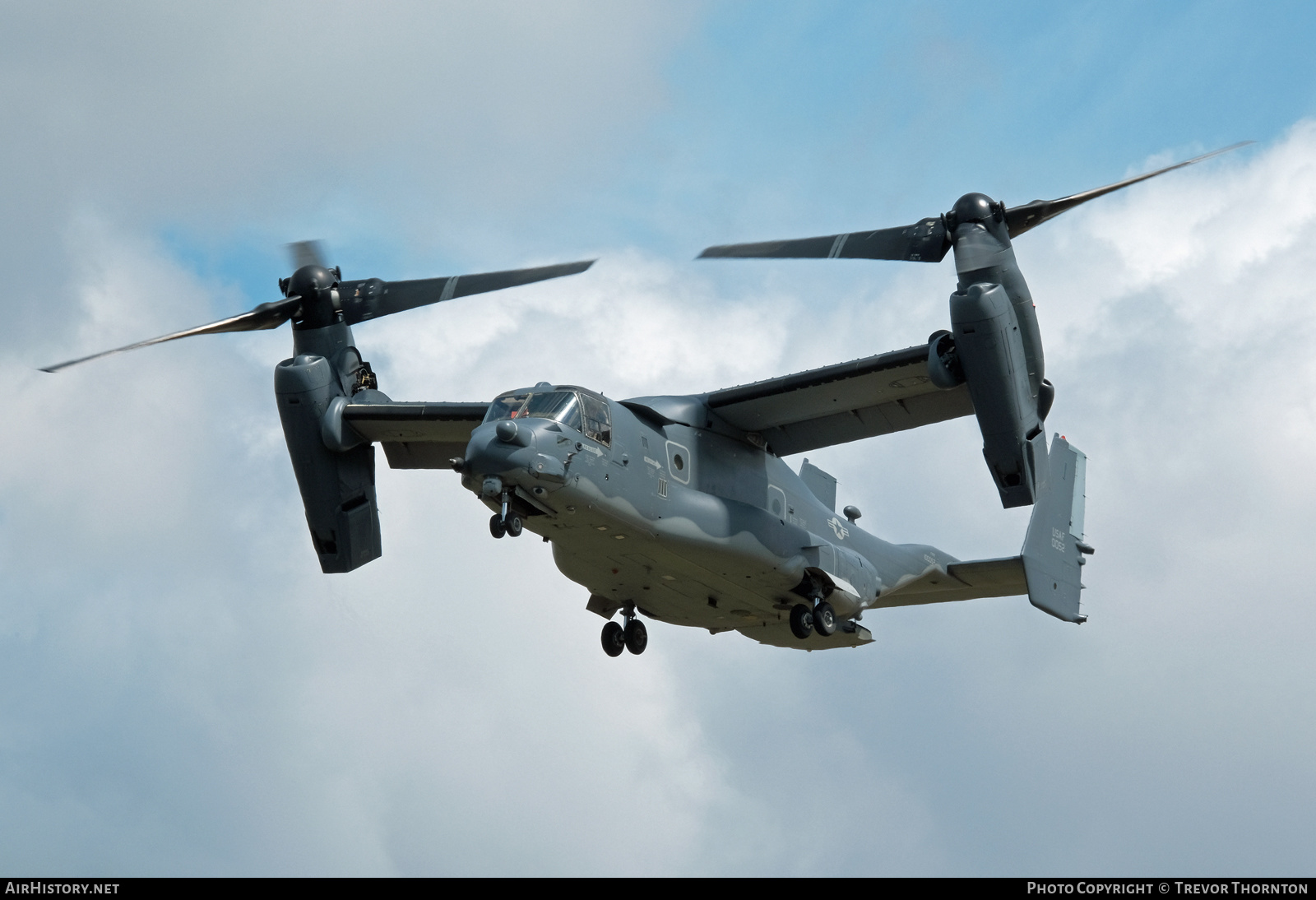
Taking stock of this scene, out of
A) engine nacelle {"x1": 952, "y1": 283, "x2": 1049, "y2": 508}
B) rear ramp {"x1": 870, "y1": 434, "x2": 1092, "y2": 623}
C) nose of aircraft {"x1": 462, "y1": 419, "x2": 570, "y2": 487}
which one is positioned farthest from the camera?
rear ramp {"x1": 870, "y1": 434, "x2": 1092, "y2": 623}

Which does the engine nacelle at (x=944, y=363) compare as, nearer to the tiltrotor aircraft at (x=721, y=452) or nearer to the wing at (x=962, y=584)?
the tiltrotor aircraft at (x=721, y=452)

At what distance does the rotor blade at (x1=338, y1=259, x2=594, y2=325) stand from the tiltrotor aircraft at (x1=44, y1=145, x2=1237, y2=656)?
0.08ft

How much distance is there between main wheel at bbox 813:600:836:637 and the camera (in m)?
19.7

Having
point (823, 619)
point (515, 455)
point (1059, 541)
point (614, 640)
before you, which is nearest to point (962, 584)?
point (1059, 541)

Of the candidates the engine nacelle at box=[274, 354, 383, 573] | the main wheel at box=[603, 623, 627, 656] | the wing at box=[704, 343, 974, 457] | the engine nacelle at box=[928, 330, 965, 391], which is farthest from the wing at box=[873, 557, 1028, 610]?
the engine nacelle at box=[274, 354, 383, 573]

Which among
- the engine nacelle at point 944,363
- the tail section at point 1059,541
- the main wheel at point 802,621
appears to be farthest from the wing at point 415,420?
the tail section at point 1059,541

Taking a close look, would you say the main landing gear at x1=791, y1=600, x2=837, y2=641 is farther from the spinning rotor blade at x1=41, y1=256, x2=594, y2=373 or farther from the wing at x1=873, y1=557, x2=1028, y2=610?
the spinning rotor blade at x1=41, y1=256, x2=594, y2=373

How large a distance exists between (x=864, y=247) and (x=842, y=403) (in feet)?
6.95

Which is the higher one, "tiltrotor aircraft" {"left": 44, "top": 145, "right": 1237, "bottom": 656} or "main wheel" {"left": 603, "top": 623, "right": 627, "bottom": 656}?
"tiltrotor aircraft" {"left": 44, "top": 145, "right": 1237, "bottom": 656}

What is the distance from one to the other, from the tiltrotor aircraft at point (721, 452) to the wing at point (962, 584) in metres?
0.04

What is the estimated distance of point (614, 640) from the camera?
20.2 meters

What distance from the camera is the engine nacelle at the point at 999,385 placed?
1714cm

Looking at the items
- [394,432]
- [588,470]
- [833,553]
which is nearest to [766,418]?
[833,553]

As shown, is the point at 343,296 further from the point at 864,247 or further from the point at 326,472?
the point at 864,247
